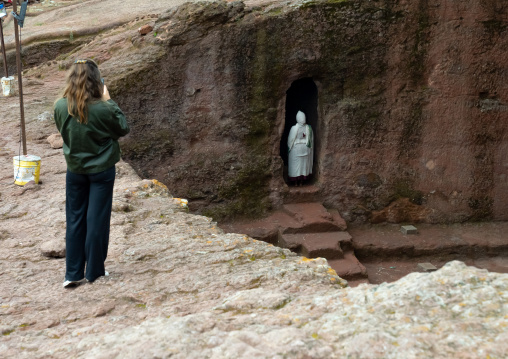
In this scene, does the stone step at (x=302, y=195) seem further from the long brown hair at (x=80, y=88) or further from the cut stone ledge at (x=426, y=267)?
the long brown hair at (x=80, y=88)

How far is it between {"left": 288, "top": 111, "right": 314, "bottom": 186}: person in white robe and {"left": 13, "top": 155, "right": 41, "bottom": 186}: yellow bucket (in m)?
6.20

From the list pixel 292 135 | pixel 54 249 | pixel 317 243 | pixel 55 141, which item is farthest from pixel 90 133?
pixel 292 135

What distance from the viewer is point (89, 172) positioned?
3729mm

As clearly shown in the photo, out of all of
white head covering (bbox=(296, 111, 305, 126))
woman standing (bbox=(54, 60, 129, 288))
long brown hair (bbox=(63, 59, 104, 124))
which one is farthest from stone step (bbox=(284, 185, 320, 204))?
long brown hair (bbox=(63, 59, 104, 124))

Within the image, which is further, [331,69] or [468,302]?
[331,69]

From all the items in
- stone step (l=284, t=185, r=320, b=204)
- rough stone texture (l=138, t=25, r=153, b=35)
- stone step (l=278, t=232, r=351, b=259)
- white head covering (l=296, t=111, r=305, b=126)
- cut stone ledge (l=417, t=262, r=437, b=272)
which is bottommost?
cut stone ledge (l=417, t=262, r=437, b=272)

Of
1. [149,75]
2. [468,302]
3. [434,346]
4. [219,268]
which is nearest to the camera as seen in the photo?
[434,346]

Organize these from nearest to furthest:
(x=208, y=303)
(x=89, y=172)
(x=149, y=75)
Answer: (x=208, y=303)
(x=89, y=172)
(x=149, y=75)

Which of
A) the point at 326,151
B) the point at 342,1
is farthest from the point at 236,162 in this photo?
the point at 342,1

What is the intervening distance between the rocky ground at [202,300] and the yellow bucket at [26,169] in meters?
0.12

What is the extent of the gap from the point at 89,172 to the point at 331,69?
785cm

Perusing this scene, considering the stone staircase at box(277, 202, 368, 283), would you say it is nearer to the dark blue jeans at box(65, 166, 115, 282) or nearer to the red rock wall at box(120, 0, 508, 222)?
the red rock wall at box(120, 0, 508, 222)

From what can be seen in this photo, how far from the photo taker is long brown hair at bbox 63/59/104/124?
3.62 meters

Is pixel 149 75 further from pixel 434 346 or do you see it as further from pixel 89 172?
pixel 434 346
